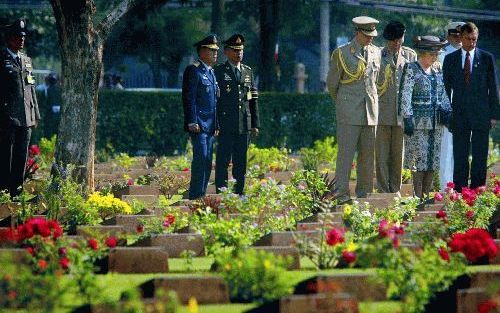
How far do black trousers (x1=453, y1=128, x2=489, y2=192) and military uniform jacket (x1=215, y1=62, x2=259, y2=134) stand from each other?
233 cm

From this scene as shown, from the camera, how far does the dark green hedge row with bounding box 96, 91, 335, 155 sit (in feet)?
113

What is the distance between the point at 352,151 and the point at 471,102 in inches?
56.0

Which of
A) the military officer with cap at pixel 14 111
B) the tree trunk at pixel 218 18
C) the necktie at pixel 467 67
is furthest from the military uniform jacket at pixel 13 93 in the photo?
the tree trunk at pixel 218 18

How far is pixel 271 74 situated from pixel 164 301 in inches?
1164

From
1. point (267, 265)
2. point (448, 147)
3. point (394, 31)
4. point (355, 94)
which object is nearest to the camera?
point (267, 265)

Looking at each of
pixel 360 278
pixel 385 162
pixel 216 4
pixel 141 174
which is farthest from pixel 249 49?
pixel 360 278

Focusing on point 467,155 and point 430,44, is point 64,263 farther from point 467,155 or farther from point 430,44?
point 467,155

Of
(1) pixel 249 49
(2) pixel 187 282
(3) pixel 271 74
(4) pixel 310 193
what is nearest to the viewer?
(2) pixel 187 282

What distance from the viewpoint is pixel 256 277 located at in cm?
1130

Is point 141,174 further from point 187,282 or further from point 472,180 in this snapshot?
point 187,282

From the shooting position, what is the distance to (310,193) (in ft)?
58.6

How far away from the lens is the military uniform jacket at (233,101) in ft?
65.7

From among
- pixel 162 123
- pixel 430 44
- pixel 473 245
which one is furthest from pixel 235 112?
pixel 162 123

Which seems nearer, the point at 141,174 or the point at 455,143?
the point at 455,143
